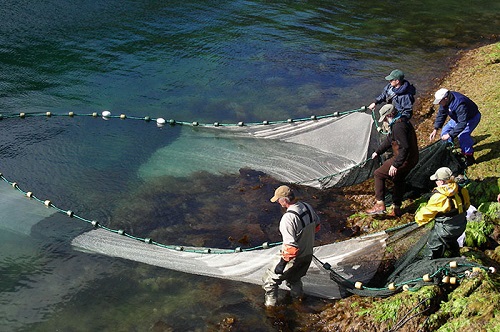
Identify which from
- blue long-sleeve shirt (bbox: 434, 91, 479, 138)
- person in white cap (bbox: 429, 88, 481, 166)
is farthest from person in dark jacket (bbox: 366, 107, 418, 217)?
Result: blue long-sleeve shirt (bbox: 434, 91, 479, 138)

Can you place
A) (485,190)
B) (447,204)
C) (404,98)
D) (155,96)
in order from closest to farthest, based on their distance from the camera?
(447,204) → (485,190) → (404,98) → (155,96)

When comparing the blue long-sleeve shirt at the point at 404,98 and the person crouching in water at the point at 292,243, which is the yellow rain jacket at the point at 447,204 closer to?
the person crouching in water at the point at 292,243

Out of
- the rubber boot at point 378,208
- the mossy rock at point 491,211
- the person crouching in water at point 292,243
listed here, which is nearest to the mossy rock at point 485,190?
the mossy rock at point 491,211

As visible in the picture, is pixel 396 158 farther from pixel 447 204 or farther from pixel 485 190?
pixel 447 204

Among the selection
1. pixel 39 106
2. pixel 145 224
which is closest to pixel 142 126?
pixel 39 106

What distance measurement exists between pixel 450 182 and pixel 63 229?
6.09 meters

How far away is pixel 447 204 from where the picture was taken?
6121mm

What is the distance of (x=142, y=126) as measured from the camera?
39.4ft

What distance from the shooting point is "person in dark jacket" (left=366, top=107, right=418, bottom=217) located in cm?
760

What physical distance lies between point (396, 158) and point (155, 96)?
7795 mm

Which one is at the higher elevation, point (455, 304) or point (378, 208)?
point (455, 304)

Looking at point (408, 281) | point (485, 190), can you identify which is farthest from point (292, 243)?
point (485, 190)

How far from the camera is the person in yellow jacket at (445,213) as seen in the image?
20.2ft

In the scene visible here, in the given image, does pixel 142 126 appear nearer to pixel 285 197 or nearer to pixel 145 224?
pixel 145 224
